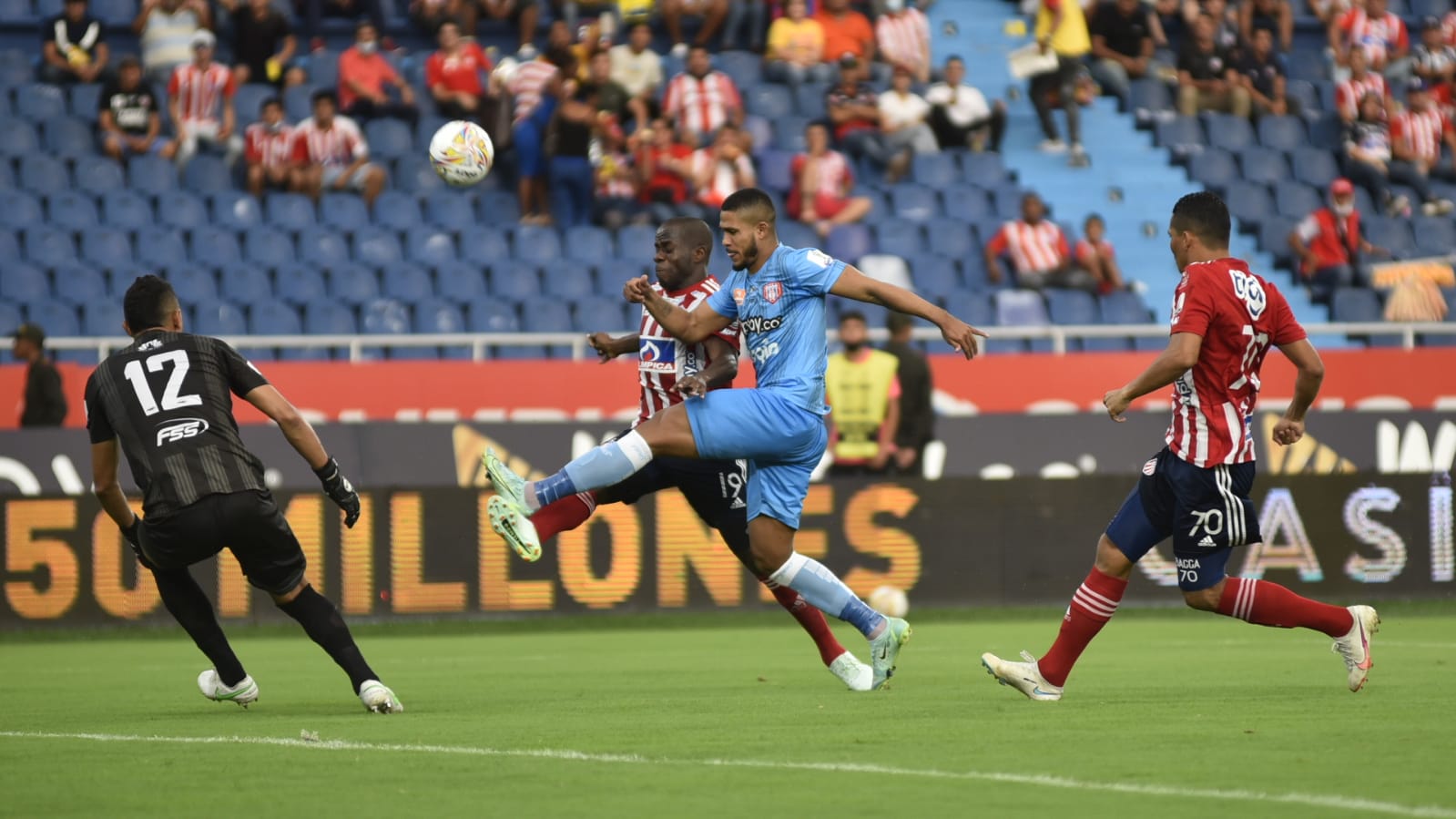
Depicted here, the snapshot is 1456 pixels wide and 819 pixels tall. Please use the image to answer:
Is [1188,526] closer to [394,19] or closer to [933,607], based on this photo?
[933,607]

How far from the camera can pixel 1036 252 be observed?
21.1m

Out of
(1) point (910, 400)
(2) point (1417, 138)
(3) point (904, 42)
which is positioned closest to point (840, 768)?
(1) point (910, 400)

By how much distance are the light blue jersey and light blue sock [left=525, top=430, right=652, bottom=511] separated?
635 mm

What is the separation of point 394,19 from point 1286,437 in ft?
53.7

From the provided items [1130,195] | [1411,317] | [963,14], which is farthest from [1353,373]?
[963,14]

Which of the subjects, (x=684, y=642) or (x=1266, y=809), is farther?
(x=684, y=642)

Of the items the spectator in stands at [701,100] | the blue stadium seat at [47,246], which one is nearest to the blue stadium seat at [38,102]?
the blue stadium seat at [47,246]

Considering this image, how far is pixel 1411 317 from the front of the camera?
839 inches

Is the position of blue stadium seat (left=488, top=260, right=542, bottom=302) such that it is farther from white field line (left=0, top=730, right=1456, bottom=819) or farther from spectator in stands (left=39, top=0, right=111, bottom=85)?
white field line (left=0, top=730, right=1456, bottom=819)

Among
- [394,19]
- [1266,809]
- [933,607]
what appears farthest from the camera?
[394,19]

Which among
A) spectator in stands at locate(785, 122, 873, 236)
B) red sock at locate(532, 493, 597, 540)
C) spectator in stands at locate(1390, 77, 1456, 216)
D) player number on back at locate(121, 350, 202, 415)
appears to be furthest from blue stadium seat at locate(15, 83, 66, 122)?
spectator in stands at locate(1390, 77, 1456, 216)

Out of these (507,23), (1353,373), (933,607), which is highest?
(507,23)

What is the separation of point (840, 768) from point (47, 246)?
1505cm

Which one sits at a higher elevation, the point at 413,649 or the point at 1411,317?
the point at 1411,317
